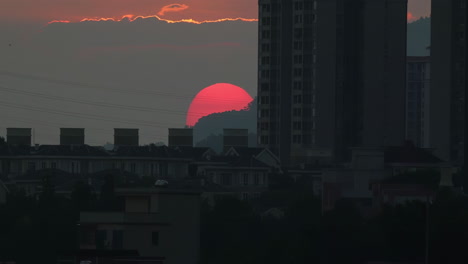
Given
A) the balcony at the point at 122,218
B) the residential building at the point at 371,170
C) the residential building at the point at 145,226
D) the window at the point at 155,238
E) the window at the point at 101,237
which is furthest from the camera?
the residential building at the point at 371,170

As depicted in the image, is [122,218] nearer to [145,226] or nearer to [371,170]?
[145,226]

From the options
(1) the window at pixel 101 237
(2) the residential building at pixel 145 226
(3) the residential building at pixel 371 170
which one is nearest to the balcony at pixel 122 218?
(2) the residential building at pixel 145 226

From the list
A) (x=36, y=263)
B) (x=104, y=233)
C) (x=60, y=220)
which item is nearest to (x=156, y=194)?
(x=104, y=233)

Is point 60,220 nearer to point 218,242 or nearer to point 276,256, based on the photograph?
point 218,242

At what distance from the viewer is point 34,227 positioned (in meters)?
120

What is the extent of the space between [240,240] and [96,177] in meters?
80.5

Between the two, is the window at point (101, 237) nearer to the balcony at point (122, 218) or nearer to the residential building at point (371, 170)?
the balcony at point (122, 218)

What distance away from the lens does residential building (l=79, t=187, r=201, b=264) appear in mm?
99312

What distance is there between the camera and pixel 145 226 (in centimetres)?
10025

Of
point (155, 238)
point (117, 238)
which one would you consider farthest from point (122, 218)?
point (155, 238)

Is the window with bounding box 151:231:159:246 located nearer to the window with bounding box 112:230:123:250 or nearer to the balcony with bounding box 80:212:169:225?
the balcony with bounding box 80:212:169:225

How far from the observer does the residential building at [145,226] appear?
326 ft

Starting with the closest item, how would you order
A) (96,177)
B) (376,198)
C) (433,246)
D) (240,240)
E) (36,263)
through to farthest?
(433,246) → (36,263) → (240,240) → (376,198) → (96,177)

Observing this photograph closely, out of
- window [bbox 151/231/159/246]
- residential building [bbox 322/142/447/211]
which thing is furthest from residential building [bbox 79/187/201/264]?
residential building [bbox 322/142/447/211]
